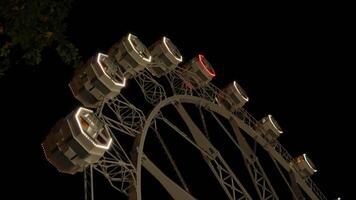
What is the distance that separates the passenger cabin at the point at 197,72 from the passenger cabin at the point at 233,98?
49.0 inches

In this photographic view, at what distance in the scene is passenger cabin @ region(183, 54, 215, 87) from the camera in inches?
529

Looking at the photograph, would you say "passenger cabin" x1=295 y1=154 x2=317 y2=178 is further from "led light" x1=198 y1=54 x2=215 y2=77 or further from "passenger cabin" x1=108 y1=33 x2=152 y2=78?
"passenger cabin" x1=108 y1=33 x2=152 y2=78

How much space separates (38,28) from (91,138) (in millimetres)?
1757

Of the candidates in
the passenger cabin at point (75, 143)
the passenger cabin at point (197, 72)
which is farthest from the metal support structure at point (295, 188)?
the passenger cabin at point (75, 143)

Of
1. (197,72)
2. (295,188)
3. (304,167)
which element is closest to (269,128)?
(304,167)

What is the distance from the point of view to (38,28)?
6.46 metres

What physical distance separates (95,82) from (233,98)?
7355 mm

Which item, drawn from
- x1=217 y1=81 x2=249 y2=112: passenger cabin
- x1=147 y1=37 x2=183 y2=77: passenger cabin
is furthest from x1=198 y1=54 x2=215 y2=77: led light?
x1=147 y1=37 x2=183 y2=77: passenger cabin

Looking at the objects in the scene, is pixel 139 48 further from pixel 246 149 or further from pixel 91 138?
pixel 246 149

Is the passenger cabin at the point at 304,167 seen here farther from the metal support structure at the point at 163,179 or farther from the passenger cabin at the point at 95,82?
the passenger cabin at the point at 95,82

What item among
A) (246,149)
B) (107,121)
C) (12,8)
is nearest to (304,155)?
(246,149)

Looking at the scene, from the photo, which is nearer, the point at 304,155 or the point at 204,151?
the point at 204,151

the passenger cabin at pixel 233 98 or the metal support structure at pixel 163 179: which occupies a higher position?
the passenger cabin at pixel 233 98

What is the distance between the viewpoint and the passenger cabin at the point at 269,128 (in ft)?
52.4
